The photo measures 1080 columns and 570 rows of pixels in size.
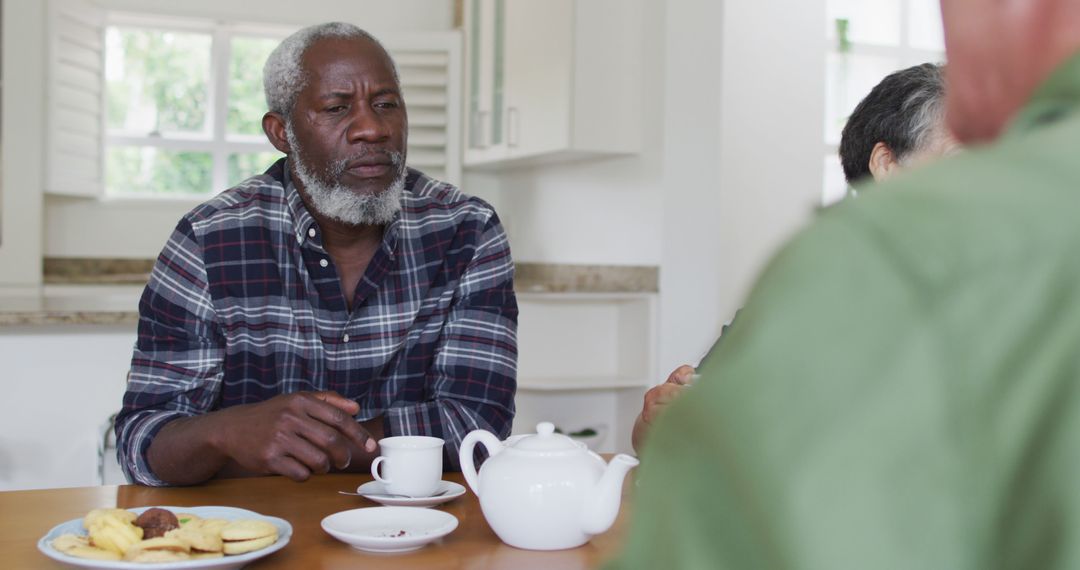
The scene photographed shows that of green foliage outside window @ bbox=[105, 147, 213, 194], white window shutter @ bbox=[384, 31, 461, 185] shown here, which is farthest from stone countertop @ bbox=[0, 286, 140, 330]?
green foliage outside window @ bbox=[105, 147, 213, 194]

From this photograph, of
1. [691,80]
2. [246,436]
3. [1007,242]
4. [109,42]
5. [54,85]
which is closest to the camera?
[1007,242]

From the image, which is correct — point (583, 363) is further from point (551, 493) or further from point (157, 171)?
point (551, 493)

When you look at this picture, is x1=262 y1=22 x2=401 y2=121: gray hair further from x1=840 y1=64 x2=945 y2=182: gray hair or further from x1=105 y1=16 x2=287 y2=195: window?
x1=105 y1=16 x2=287 y2=195: window

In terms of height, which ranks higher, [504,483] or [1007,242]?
[1007,242]

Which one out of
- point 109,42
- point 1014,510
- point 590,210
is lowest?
point 1014,510

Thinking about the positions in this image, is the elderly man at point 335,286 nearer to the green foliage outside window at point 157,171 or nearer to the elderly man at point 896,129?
the elderly man at point 896,129

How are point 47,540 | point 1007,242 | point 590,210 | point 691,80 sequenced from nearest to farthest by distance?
1. point 1007,242
2. point 47,540
3. point 691,80
4. point 590,210

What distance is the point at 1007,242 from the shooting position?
0.25m

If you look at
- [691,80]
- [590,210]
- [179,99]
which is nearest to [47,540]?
[691,80]

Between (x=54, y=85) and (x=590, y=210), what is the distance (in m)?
2.25

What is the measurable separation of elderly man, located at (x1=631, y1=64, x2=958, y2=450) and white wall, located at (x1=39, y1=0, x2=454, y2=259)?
11.2 feet

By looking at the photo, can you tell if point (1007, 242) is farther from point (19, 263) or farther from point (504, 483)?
point (19, 263)

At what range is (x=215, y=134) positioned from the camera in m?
4.85

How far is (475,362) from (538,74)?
2.17 metres
